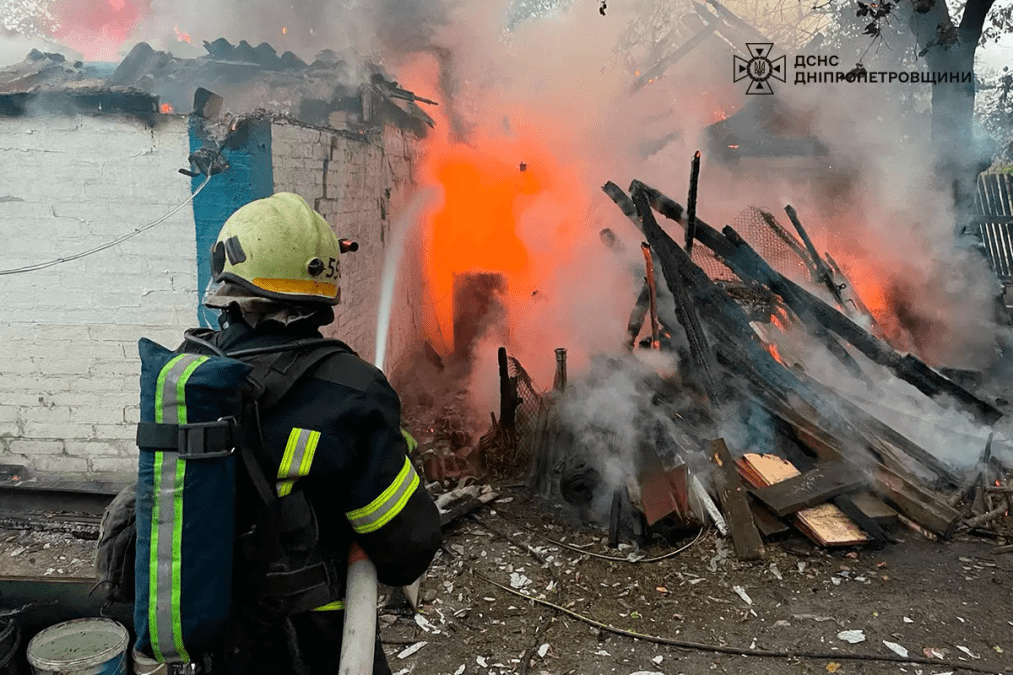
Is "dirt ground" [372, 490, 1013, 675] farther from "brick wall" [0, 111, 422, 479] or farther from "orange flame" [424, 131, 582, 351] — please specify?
"orange flame" [424, 131, 582, 351]

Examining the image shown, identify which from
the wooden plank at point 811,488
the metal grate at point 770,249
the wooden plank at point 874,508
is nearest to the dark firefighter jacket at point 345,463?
the wooden plank at point 811,488

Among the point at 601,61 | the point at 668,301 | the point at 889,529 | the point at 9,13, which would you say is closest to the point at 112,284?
the point at 668,301

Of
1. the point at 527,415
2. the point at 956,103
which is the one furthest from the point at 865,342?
the point at 956,103

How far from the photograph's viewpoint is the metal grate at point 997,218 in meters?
14.4

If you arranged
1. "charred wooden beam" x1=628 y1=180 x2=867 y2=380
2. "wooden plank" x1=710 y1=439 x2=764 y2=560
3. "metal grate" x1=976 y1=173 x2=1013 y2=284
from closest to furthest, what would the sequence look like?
1. "wooden plank" x1=710 y1=439 x2=764 y2=560
2. "charred wooden beam" x1=628 y1=180 x2=867 y2=380
3. "metal grate" x1=976 y1=173 x2=1013 y2=284

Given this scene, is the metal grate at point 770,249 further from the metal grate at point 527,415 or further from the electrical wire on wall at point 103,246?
the electrical wire on wall at point 103,246

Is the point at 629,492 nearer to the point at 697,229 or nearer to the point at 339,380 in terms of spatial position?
the point at 697,229

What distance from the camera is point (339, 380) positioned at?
1.77 meters

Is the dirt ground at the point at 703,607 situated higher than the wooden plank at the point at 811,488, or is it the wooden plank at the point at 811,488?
the wooden plank at the point at 811,488

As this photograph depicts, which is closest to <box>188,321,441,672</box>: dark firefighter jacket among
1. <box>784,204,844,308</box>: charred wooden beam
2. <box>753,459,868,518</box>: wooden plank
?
<box>753,459,868,518</box>: wooden plank

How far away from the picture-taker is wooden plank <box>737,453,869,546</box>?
475 centimetres

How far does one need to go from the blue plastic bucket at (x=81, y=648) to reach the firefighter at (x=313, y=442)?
5.90 ft

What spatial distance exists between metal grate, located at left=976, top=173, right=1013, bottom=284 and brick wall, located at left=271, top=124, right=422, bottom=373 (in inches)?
481

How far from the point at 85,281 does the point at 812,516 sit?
5.60m
